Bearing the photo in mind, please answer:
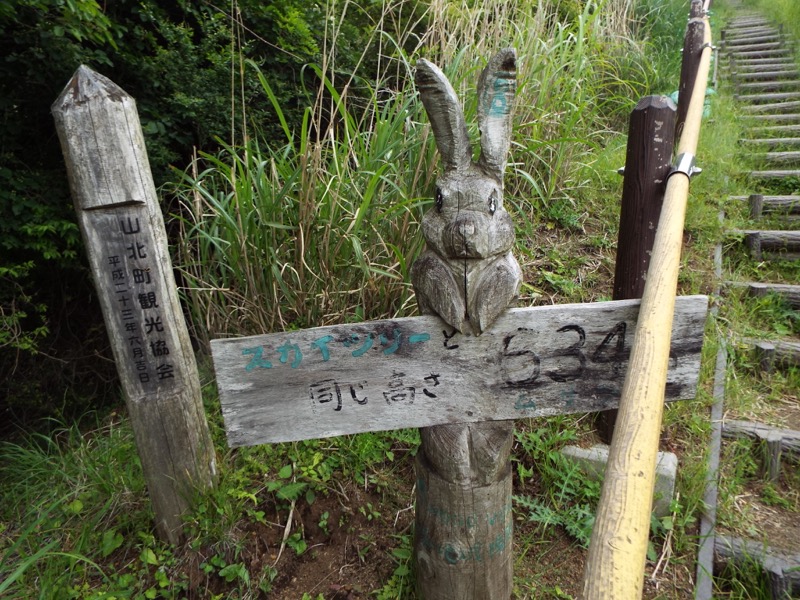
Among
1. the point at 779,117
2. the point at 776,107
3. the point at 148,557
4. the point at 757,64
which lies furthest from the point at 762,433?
the point at 757,64

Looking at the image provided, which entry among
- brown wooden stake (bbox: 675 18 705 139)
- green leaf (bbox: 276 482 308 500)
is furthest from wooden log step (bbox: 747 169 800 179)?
green leaf (bbox: 276 482 308 500)

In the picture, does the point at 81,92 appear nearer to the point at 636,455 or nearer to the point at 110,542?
the point at 110,542

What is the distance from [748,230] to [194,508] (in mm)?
3482

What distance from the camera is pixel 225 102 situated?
279 centimetres

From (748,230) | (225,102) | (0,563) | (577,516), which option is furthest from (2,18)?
(748,230)

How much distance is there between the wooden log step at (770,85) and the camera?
5316mm

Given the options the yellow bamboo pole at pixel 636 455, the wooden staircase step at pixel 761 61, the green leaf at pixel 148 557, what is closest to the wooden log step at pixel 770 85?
the wooden staircase step at pixel 761 61

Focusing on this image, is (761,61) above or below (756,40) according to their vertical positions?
below

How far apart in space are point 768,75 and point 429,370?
6.44 meters

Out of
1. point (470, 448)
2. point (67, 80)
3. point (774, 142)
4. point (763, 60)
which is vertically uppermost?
point (763, 60)

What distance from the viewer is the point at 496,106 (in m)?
1.09

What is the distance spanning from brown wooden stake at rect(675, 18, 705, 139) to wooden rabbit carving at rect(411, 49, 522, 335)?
267 centimetres

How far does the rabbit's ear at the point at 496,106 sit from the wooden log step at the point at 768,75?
243 inches

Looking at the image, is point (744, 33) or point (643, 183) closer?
point (643, 183)
